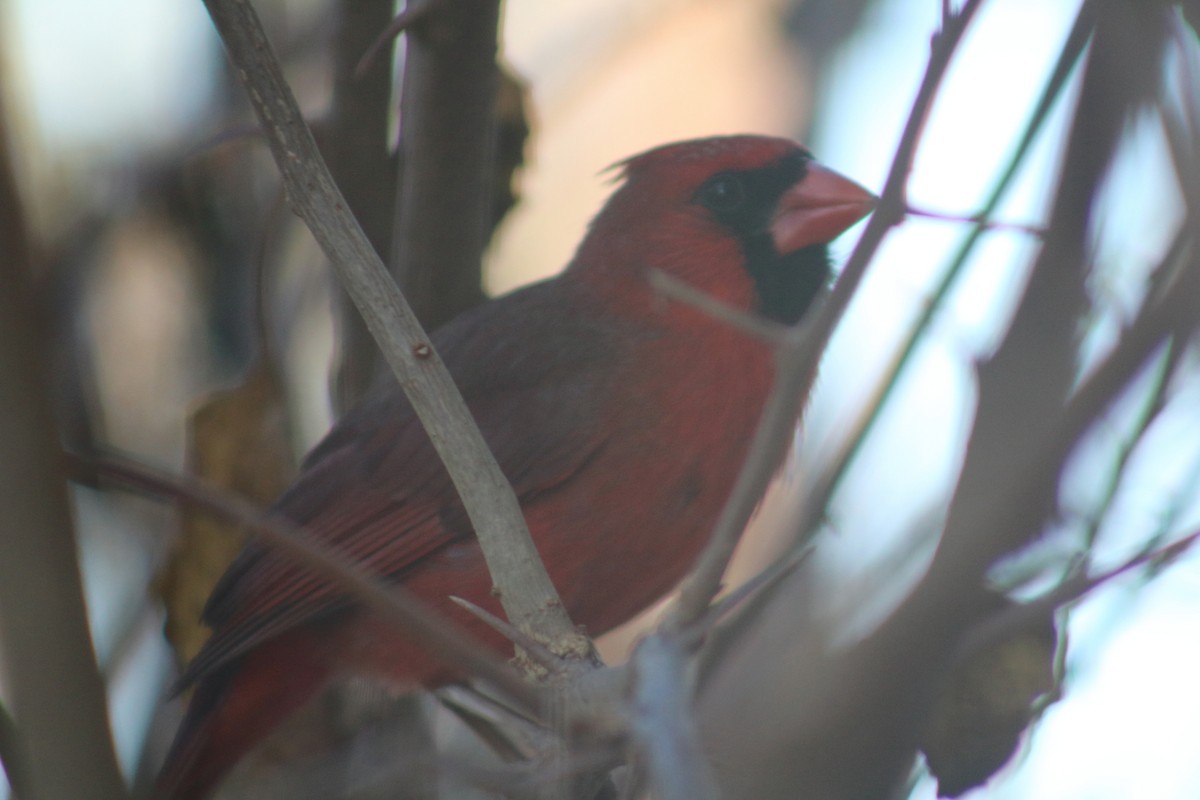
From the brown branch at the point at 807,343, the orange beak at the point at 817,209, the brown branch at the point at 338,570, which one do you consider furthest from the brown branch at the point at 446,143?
the brown branch at the point at 807,343

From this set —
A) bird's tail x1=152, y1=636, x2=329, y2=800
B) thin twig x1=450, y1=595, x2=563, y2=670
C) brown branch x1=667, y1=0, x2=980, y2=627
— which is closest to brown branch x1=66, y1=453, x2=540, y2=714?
thin twig x1=450, y1=595, x2=563, y2=670

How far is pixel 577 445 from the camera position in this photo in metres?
2.19

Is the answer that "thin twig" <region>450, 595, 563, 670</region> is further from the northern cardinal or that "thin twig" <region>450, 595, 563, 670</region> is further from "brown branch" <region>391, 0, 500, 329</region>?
"brown branch" <region>391, 0, 500, 329</region>

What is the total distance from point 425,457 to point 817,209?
30.1 inches

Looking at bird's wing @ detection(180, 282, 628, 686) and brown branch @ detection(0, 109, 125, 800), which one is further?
bird's wing @ detection(180, 282, 628, 686)

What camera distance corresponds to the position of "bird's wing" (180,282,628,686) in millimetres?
2191

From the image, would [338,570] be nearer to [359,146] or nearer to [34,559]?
[34,559]

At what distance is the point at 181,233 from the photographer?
259 cm

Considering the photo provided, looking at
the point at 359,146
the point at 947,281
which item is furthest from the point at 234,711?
the point at 947,281

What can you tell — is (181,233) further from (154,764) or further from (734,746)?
(734,746)

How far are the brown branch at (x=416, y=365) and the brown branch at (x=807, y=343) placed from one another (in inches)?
11.6

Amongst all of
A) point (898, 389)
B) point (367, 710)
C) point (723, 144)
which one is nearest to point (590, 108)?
point (723, 144)

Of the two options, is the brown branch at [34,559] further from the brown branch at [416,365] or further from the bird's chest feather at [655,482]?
the bird's chest feather at [655,482]

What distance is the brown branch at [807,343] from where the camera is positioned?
0.95 metres
